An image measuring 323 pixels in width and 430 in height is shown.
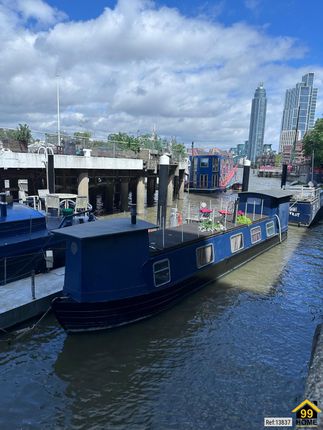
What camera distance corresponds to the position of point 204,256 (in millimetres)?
13930

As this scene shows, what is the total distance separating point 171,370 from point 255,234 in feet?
39.6

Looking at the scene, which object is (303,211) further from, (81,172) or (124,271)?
(124,271)

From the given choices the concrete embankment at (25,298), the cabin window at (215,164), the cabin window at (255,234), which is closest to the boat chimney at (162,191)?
the concrete embankment at (25,298)

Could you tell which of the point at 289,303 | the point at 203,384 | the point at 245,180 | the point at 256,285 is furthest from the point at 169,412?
the point at 245,180

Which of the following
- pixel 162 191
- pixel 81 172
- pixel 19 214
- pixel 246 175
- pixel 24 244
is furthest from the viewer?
pixel 246 175

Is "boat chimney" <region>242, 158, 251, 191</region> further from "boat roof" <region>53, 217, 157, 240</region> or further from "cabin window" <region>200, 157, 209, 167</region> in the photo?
"cabin window" <region>200, 157, 209, 167</region>

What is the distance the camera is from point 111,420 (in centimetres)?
718

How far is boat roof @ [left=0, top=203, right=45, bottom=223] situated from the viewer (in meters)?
13.1

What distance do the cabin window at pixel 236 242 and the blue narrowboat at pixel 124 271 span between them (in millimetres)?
2153

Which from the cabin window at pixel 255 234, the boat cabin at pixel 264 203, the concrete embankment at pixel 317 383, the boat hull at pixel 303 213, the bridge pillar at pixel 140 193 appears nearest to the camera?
the concrete embankment at pixel 317 383

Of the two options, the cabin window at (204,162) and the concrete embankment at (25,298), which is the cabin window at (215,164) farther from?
the concrete embankment at (25,298)

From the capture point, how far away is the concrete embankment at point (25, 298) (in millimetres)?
10133

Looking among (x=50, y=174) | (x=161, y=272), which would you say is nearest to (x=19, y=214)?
(x=161, y=272)

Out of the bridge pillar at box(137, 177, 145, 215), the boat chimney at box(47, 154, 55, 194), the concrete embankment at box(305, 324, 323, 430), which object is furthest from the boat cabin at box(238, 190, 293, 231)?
the concrete embankment at box(305, 324, 323, 430)
